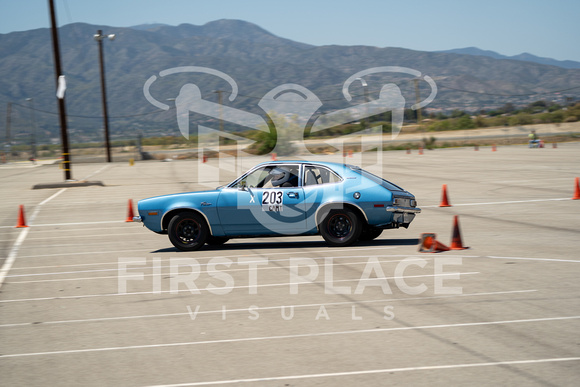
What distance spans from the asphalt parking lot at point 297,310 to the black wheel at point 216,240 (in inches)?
12.7

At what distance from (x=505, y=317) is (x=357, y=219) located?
4.64m

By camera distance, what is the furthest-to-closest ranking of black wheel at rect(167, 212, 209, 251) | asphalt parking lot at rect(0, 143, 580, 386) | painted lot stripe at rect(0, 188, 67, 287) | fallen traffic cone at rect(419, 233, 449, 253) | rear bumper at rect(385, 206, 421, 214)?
black wheel at rect(167, 212, 209, 251)
rear bumper at rect(385, 206, 421, 214)
fallen traffic cone at rect(419, 233, 449, 253)
painted lot stripe at rect(0, 188, 67, 287)
asphalt parking lot at rect(0, 143, 580, 386)

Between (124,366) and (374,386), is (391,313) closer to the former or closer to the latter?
(374,386)

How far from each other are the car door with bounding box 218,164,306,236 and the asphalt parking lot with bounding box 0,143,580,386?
442 mm

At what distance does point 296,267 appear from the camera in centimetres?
970

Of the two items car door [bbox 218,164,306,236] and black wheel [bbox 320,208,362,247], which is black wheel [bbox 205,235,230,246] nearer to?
car door [bbox 218,164,306,236]

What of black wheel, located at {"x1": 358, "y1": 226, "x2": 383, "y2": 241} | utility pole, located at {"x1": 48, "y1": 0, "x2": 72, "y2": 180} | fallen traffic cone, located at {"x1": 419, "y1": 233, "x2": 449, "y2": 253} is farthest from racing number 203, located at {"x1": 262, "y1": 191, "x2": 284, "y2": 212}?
utility pole, located at {"x1": 48, "y1": 0, "x2": 72, "y2": 180}

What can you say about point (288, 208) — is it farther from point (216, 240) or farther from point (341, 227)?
point (216, 240)

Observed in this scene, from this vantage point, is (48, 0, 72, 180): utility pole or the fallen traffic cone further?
(48, 0, 72, 180): utility pole

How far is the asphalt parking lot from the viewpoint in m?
5.36

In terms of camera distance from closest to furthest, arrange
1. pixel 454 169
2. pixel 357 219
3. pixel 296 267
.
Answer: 1. pixel 296 267
2. pixel 357 219
3. pixel 454 169

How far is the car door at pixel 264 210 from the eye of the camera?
11172mm

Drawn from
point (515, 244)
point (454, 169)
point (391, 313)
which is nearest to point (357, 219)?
point (515, 244)

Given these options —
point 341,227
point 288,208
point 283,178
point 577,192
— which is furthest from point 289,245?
point 577,192
